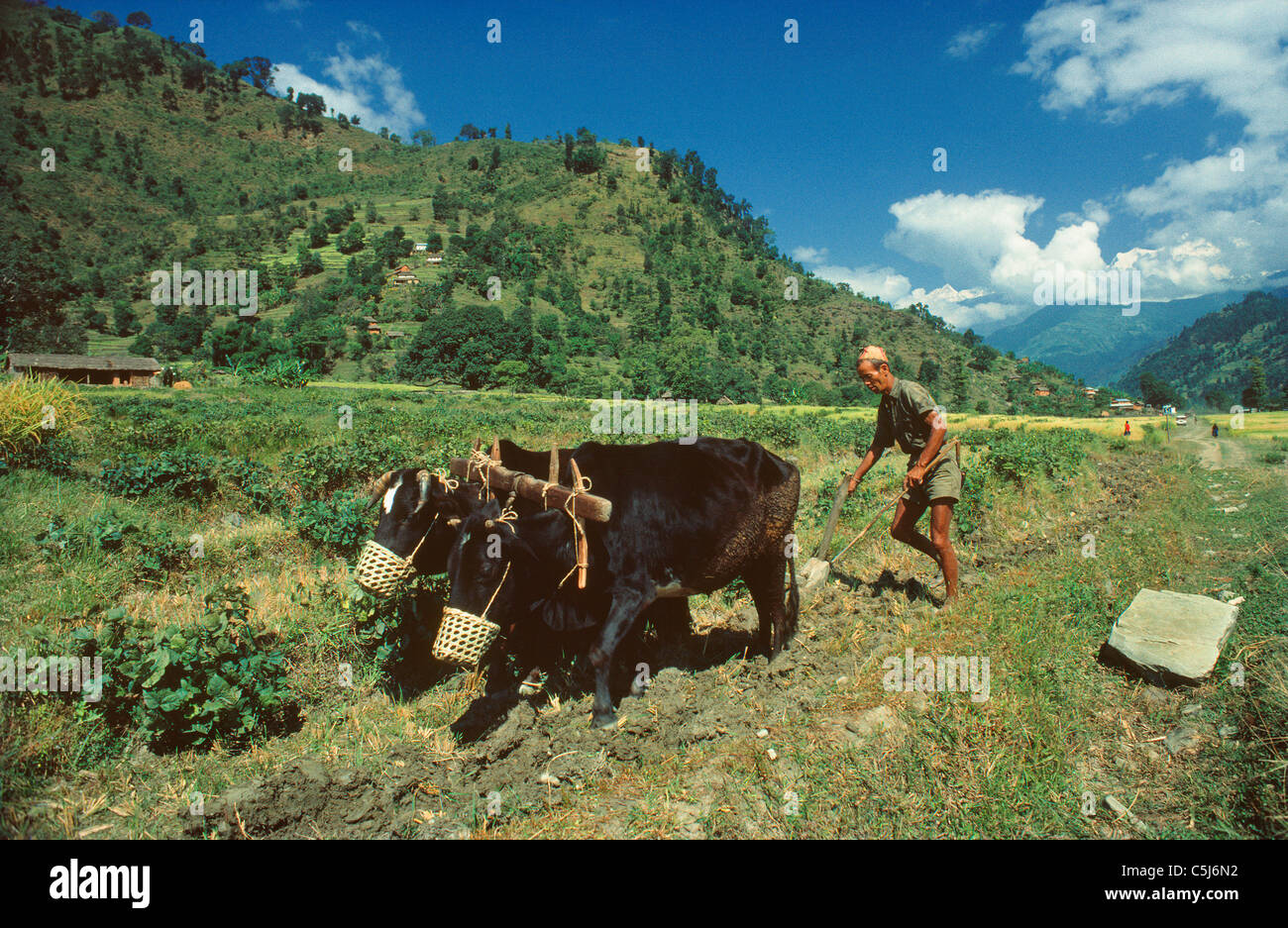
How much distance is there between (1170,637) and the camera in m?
4.41

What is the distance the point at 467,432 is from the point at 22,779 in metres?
16.7

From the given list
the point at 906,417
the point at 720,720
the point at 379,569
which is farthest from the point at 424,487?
the point at 906,417

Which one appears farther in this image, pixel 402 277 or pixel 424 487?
pixel 402 277

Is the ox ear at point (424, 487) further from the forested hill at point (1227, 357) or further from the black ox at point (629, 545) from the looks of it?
the forested hill at point (1227, 357)

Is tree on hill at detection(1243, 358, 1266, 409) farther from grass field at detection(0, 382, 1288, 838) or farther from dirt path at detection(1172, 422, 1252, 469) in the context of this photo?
Answer: grass field at detection(0, 382, 1288, 838)

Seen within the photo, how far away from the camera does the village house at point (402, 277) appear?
105 meters

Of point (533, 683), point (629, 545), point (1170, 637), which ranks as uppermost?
point (629, 545)

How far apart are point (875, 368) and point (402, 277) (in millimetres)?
115737

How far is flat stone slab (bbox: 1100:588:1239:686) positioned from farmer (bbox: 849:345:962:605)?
1.55 m

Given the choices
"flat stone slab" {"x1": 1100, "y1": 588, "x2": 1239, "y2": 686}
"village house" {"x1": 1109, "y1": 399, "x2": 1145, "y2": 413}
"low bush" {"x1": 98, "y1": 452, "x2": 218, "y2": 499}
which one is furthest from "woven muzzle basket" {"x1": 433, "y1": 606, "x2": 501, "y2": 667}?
"village house" {"x1": 1109, "y1": 399, "x2": 1145, "y2": 413}

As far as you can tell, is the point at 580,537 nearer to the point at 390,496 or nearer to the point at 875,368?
the point at 390,496

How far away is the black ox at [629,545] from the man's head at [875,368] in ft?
5.00

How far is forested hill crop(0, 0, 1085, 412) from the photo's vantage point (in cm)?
7869

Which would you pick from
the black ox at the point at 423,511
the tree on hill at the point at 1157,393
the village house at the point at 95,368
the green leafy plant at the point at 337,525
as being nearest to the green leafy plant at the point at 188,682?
the black ox at the point at 423,511
